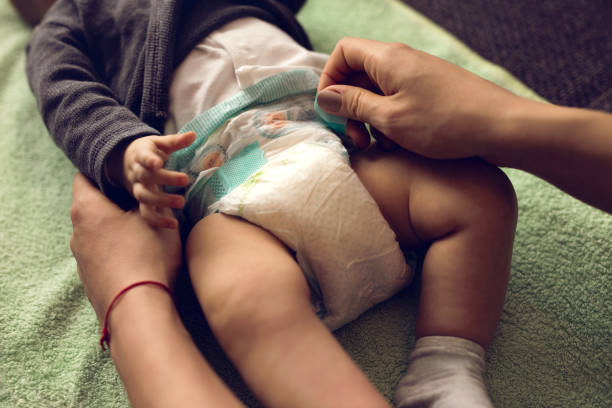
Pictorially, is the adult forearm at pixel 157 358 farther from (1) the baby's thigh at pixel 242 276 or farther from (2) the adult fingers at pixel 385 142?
(2) the adult fingers at pixel 385 142

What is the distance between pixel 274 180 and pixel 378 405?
285 mm

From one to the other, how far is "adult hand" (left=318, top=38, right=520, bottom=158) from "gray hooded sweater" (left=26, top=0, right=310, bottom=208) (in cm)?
25

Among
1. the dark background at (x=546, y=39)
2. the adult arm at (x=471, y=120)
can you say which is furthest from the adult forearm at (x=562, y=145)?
the dark background at (x=546, y=39)

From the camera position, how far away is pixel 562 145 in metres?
0.52

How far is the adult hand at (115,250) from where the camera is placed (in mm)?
586

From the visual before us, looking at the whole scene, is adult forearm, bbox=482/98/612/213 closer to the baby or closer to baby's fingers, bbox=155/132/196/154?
the baby

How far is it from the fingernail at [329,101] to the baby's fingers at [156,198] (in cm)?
24

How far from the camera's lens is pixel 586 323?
2.19 ft

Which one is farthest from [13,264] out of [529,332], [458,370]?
[529,332]

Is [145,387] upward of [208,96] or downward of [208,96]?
downward

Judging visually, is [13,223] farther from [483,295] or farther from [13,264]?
[483,295]

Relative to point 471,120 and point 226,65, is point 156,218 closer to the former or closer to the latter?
point 226,65

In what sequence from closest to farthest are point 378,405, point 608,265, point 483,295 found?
point 378,405 < point 483,295 < point 608,265

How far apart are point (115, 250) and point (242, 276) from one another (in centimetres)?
20
